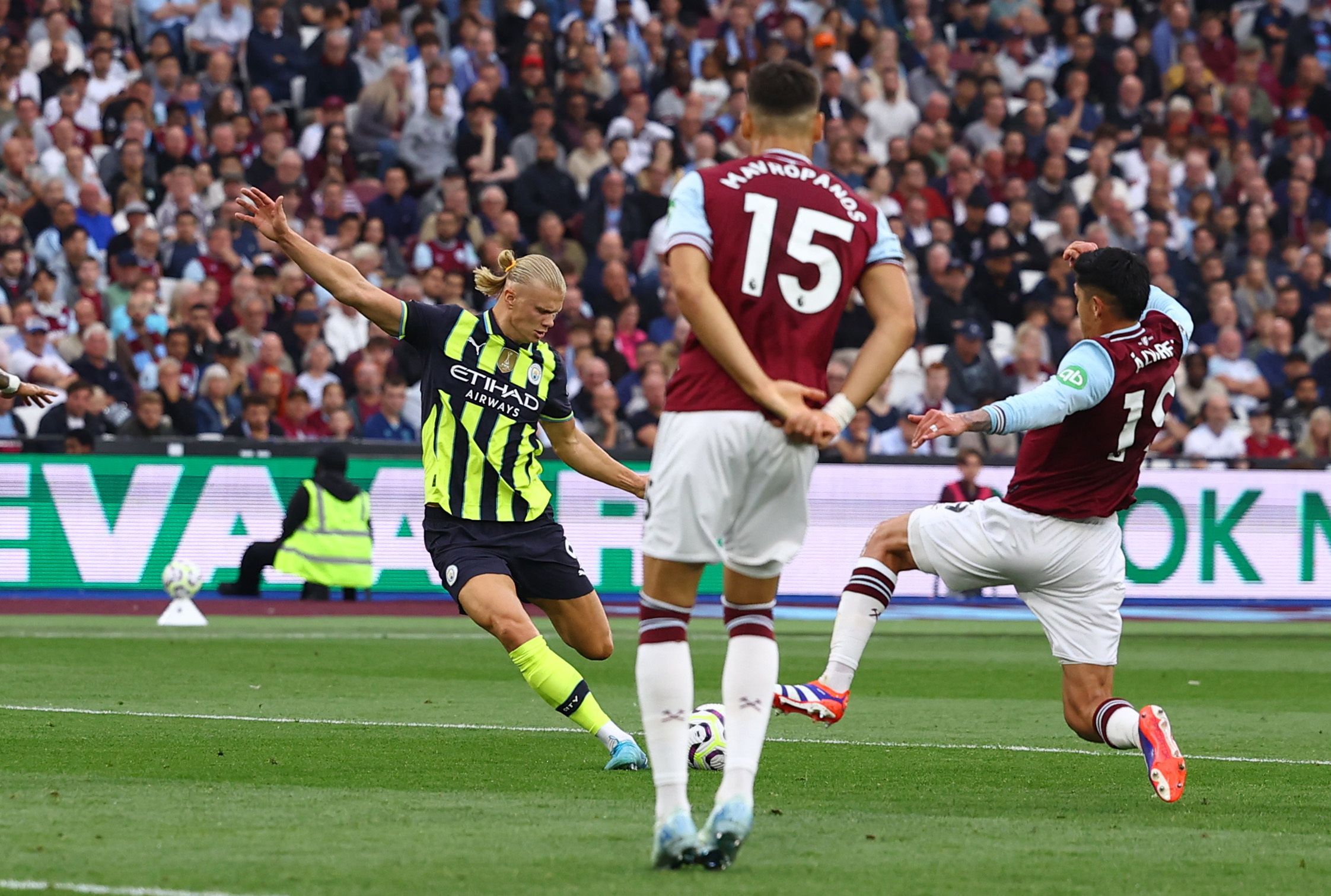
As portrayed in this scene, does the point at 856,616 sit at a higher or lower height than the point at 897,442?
higher

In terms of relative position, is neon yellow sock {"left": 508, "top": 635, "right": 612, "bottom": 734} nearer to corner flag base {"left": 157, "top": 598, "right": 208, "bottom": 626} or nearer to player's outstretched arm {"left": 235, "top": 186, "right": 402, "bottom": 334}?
player's outstretched arm {"left": 235, "top": 186, "right": 402, "bottom": 334}

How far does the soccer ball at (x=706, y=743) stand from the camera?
7.98 m

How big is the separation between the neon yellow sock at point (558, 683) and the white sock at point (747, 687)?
2348mm

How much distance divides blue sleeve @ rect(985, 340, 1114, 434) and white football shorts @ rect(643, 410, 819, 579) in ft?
4.53

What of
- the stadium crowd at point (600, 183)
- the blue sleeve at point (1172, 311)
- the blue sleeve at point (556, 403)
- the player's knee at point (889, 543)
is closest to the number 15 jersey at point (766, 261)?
the blue sleeve at point (1172, 311)

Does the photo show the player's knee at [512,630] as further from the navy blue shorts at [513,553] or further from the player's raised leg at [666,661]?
the player's raised leg at [666,661]

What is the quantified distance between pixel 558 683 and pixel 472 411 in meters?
1.20

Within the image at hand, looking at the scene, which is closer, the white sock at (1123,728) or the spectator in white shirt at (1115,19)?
the white sock at (1123,728)

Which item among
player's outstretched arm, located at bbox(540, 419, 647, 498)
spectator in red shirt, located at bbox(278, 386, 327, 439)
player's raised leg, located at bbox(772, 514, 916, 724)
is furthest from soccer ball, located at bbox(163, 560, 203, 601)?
player's raised leg, located at bbox(772, 514, 916, 724)

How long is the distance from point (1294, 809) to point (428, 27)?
1699cm

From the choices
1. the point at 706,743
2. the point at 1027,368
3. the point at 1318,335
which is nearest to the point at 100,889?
the point at 706,743

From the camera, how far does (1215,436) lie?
20.6 metres

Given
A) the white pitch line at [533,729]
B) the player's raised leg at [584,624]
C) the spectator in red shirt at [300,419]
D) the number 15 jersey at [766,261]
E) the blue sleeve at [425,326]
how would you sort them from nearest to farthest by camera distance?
the number 15 jersey at [766,261] → the blue sleeve at [425,326] → the player's raised leg at [584,624] → the white pitch line at [533,729] → the spectator in red shirt at [300,419]

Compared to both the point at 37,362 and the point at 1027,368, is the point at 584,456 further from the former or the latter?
the point at 1027,368
